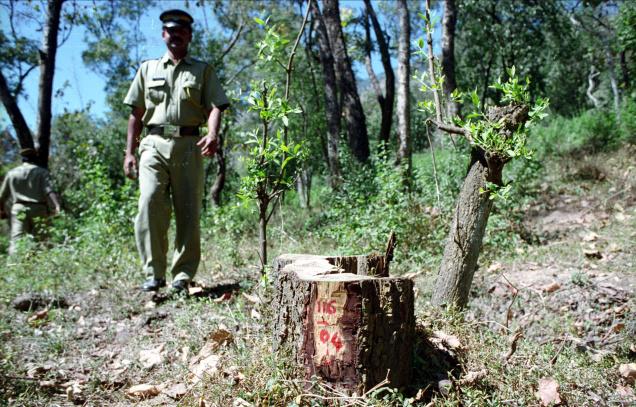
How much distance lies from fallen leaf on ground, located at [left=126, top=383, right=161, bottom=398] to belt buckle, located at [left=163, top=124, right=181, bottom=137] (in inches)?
88.2

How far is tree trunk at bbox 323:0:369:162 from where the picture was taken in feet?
26.1

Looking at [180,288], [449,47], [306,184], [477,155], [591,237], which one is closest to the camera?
[477,155]

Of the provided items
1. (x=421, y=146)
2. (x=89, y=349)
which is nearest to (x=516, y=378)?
(x=89, y=349)

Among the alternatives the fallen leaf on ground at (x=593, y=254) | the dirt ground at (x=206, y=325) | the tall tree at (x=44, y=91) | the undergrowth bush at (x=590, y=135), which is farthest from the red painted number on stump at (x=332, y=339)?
the undergrowth bush at (x=590, y=135)

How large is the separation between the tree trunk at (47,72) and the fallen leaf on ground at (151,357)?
677 cm

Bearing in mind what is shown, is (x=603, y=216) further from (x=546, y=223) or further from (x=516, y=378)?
(x=516, y=378)

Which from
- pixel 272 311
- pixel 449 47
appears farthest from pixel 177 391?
pixel 449 47

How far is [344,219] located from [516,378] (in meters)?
3.14

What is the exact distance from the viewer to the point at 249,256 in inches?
221

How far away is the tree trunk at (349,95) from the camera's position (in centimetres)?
796

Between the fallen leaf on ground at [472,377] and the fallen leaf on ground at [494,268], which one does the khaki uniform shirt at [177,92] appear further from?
the fallen leaf on ground at [472,377]

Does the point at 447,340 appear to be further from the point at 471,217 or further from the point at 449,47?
the point at 449,47

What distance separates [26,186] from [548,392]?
24.0ft

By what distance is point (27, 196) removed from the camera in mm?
7289
